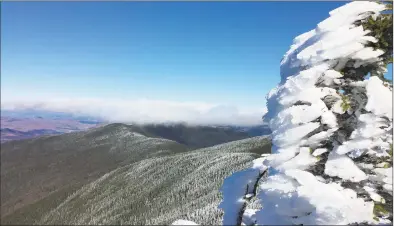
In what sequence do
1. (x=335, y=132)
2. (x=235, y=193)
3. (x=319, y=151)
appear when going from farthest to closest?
1. (x=235, y=193)
2. (x=335, y=132)
3. (x=319, y=151)

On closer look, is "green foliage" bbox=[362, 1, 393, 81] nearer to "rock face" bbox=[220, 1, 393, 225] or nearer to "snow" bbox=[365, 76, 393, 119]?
"rock face" bbox=[220, 1, 393, 225]

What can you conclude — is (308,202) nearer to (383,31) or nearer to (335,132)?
(335,132)

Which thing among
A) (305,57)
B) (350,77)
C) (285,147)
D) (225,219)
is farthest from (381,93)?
(225,219)

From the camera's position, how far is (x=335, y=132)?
30.0 feet

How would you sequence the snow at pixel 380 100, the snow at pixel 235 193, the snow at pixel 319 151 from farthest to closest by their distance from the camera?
the snow at pixel 235 193
the snow at pixel 319 151
the snow at pixel 380 100

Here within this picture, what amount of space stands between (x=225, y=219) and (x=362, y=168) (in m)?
3.84

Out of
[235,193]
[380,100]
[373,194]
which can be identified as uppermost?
[380,100]

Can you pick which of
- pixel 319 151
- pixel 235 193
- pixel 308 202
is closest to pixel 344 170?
pixel 319 151

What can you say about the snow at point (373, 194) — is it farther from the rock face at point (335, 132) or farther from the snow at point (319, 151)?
the snow at point (319, 151)

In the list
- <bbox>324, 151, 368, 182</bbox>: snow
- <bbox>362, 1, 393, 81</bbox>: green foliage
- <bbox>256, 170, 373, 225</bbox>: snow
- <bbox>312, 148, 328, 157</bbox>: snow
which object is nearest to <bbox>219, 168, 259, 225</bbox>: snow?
<bbox>256, 170, 373, 225</bbox>: snow

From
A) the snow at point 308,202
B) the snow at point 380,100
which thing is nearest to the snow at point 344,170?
the snow at point 308,202

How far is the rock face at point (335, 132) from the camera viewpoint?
8242mm

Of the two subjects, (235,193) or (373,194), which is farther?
(235,193)

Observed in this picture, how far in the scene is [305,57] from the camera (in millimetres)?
8828
